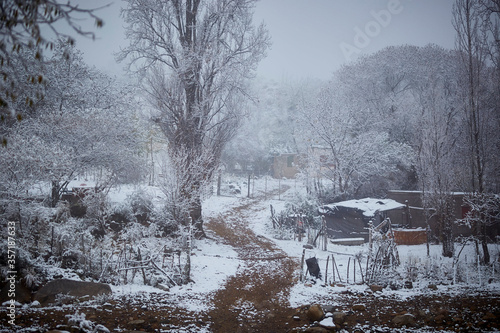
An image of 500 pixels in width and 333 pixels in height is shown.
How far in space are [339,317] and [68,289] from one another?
5.45 metres

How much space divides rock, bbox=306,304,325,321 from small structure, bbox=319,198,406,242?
7.78 m

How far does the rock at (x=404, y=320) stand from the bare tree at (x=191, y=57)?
8.05 metres

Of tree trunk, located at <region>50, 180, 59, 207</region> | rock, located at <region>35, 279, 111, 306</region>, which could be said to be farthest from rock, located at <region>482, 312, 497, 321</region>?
tree trunk, located at <region>50, 180, 59, 207</region>

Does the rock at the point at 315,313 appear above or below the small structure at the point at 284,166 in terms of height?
below

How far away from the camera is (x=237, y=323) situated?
17.1ft

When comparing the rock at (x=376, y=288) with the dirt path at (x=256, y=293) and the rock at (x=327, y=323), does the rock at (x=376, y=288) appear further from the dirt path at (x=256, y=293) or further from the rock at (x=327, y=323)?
the rock at (x=327, y=323)

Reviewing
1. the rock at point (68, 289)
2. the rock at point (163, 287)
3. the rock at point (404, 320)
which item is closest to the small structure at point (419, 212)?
the rock at point (404, 320)

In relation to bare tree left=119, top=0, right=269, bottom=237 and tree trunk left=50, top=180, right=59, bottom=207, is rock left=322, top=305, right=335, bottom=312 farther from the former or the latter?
tree trunk left=50, top=180, right=59, bottom=207

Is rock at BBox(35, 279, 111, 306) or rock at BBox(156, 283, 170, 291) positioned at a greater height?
rock at BBox(35, 279, 111, 306)

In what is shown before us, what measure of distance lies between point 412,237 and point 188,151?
1062cm

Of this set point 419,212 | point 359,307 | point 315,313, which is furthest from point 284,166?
point 315,313

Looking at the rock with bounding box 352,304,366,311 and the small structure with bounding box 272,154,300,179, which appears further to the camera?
the small structure with bounding box 272,154,300,179

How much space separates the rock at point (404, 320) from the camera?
16.0ft

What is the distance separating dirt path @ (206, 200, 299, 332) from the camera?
521 centimetres
